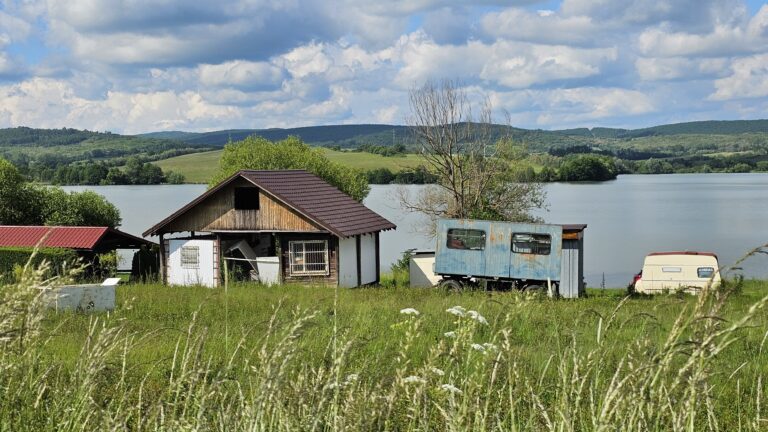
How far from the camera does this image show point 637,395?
9.77ft

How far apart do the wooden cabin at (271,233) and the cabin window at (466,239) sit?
12.6 feet

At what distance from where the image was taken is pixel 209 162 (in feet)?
522

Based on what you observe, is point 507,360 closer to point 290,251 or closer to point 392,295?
point 392,295

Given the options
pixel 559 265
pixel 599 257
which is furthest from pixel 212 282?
pixel 599 257

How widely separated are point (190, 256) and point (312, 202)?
5.05 m

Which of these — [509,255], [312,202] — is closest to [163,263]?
[312,202]

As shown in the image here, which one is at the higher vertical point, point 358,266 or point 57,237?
point 57,237

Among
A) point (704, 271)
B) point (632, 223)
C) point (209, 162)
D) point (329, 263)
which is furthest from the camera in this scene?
point (209, 162)

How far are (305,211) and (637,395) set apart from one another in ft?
88.4

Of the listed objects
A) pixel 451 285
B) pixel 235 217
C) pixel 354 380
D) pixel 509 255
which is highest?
pixel 354 380

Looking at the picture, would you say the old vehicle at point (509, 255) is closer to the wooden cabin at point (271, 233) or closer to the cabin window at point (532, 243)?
the cabin window at point (532, 243)

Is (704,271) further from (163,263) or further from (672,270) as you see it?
(163,263)

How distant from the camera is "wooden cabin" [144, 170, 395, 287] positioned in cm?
2989

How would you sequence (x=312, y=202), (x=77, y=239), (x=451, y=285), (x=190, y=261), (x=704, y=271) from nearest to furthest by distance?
(x=451, y=285)
(x=704, y=271)
(x=312, y=202)
(x=190, y=261)
(x=77, y=239)
